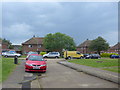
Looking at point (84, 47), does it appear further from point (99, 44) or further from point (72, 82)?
point (72, 82)

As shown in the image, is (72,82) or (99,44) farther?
(99,44)

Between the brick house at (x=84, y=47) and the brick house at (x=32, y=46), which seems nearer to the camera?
the brick house at (x=32, y=46)

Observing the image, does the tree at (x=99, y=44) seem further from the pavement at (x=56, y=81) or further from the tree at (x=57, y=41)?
the pavement at (x=56, y=81)

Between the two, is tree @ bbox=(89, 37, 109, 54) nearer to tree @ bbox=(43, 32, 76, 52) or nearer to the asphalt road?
tree @ bbox=(43, 32, 76, 52)

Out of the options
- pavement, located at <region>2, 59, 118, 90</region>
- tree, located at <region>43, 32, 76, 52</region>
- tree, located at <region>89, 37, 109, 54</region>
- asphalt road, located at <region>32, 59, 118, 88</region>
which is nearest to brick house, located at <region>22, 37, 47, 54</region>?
tree, located at <region>43, 32, 76, 52</region>

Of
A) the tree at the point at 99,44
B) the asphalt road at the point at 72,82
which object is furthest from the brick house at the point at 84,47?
the asphalt road at the point at 72,82

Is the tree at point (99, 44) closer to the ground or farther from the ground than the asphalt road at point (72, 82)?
farther from the ground

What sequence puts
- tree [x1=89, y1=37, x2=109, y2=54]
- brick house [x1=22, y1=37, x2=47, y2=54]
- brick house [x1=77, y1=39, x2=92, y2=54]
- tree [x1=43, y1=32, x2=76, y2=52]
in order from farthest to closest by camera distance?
brick house [x1=77, y1=39, x2=92, y2=54] → brick house [x1=22, y1=37, x2=47, y2=54] → tree [x1=89, y1=37, x2=109, y2=54] → tree [x1=43, y1=32, x2=76, y2=52]

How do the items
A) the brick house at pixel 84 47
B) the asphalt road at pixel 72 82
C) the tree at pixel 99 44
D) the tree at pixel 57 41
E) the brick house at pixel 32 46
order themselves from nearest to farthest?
the asphalt road at pixel 72 82 → the tree at pixel 57 41 → the tree at pixel 99 44 → the brick house at pixel 32 46 → the brick house at pixel 84 47

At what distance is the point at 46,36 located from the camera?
193ft

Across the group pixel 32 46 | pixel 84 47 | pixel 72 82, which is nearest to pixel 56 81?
pixel 72 82

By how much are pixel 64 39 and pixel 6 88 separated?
51.0m

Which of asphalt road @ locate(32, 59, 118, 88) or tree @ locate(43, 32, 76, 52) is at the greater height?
tree @ locate(43, 32, 76, 52)

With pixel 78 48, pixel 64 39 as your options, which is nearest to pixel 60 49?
pixel 64 39
